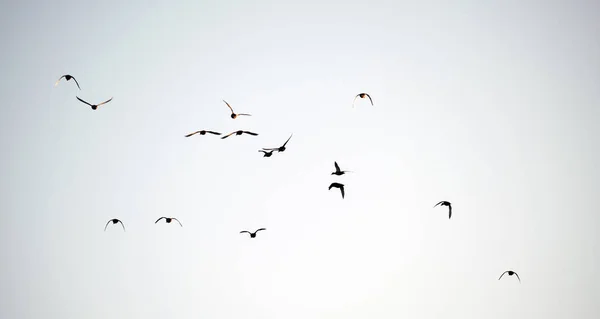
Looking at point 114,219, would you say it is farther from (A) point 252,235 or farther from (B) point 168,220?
(A) point 252,235

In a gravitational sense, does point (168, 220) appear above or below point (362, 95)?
below

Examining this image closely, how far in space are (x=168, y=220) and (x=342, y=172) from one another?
1906 cm

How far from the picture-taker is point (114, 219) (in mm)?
55062

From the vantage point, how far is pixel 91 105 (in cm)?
4766

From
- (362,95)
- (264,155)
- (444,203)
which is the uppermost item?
(362,95)

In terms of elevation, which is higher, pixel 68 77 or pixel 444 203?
pixel 68 77

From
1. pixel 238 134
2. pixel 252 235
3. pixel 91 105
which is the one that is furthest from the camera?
pixel 252 235

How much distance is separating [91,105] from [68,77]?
101 inches

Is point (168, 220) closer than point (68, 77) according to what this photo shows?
No

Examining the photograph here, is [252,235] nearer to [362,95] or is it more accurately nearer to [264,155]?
[264,155]

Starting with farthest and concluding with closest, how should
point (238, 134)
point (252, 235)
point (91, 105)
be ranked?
point (252, 235) < point (91, 105) < point (238, 134)

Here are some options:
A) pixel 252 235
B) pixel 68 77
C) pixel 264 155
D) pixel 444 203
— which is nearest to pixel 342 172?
pixel 264 155

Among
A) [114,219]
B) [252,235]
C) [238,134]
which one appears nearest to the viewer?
[238,134]

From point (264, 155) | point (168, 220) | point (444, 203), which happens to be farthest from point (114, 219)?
point (444, 203)
